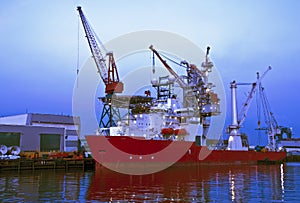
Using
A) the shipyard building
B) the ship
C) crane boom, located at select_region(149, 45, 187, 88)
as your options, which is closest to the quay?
the ship

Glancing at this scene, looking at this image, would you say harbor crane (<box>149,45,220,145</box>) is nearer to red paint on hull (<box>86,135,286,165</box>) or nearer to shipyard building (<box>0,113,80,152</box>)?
red paint on hull (<box>86,135,286,165</box>)

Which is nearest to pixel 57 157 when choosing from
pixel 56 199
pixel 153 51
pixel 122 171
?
pixel 122 171

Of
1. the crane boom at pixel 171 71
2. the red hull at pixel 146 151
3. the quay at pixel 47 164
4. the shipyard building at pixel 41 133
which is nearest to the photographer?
the red hull at pixel 146 151

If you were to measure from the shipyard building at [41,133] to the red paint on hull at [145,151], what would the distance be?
18.5 meters

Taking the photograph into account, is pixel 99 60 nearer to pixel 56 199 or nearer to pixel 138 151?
pixel 138 151

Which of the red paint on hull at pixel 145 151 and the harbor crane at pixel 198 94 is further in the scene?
the harbor crane at pixel 198 94

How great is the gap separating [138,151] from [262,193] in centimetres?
1579

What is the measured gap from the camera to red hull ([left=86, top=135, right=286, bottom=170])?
31125 mm

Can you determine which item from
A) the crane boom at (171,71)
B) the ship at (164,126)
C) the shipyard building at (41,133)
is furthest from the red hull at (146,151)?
the shipyard building at (41,133)

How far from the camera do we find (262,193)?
18.0 metres

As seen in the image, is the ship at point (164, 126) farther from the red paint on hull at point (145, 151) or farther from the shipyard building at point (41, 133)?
the shipyard building at point (41, 133)

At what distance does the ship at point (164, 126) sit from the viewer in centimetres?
3181

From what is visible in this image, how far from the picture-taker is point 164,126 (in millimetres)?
37406

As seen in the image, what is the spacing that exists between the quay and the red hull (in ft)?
19.3
